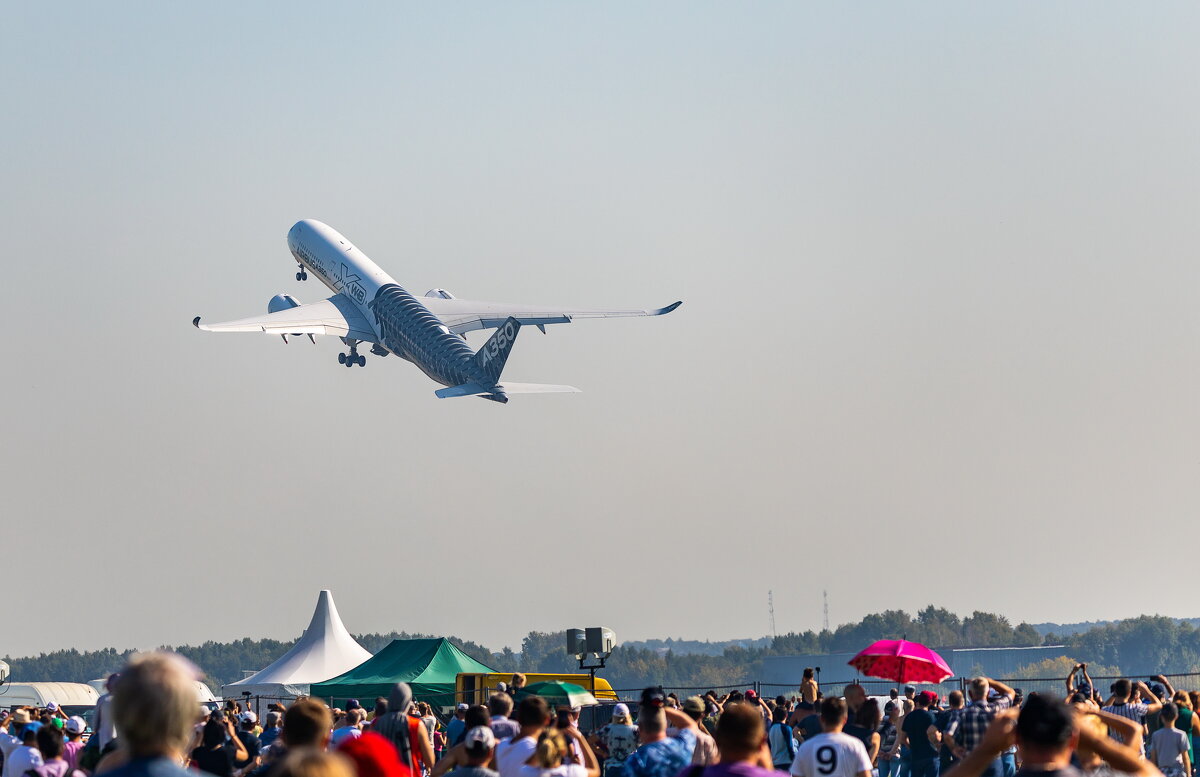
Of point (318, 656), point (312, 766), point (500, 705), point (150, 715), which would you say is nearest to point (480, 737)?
point (500, 705)

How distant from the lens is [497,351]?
57719mm

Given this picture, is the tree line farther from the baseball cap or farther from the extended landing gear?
the baseball cap

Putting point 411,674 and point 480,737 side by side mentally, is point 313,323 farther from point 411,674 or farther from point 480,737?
→ point 480,737

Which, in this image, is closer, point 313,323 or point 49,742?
point 49,742

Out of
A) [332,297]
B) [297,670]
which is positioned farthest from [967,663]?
[297,670]

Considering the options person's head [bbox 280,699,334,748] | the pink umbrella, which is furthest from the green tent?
person's head [bbox 280,699,334,748]

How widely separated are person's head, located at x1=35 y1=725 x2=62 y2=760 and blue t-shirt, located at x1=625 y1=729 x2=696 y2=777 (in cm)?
505

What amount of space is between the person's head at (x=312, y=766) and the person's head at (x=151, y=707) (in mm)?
556

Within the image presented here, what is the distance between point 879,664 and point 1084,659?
151m

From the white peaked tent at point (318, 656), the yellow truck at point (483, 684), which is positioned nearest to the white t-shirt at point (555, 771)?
the yellow truck at point (483, 684)

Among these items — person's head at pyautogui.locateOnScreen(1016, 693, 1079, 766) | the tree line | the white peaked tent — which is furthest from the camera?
the tree line

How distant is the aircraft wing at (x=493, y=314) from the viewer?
217ft

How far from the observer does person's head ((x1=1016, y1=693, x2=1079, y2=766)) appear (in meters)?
6.34

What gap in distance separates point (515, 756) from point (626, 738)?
9.38 ft
